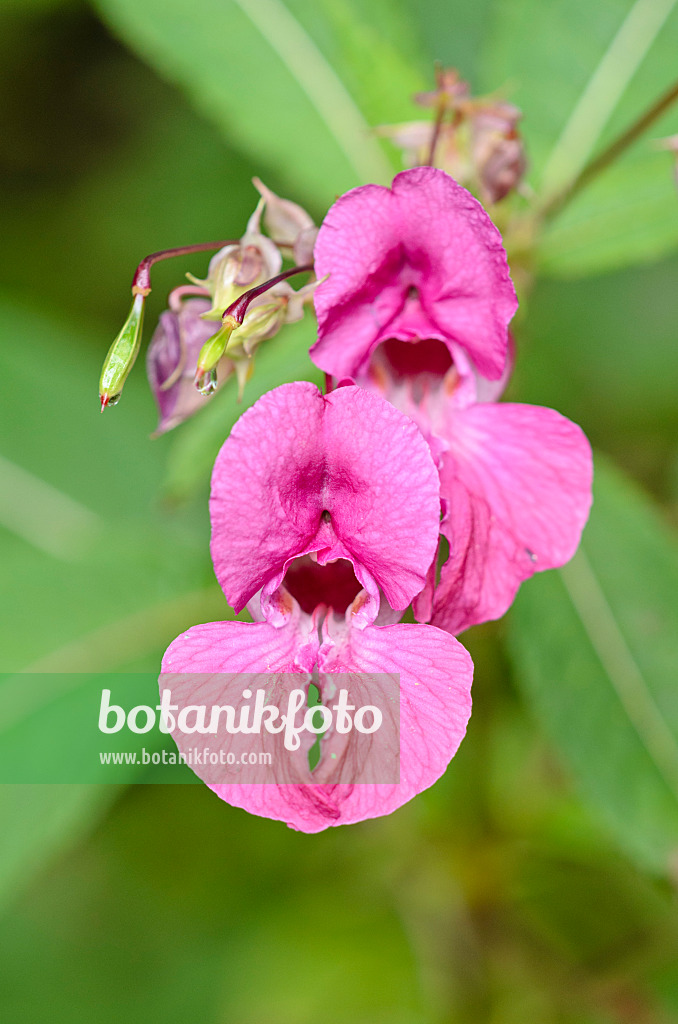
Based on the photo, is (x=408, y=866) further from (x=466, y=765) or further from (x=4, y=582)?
(x=4, y=582)

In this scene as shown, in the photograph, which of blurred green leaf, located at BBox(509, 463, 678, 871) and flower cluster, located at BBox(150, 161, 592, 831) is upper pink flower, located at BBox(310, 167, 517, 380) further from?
blurred green leaf, located at BBox(509, 463, 678, 871)

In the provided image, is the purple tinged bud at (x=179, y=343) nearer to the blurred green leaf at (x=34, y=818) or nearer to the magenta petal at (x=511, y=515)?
the magenta petal at (x=511, y=515)

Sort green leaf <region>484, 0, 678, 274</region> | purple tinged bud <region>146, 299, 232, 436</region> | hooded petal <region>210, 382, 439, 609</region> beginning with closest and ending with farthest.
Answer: hooded petal <region>210, 382, 439, 609</region>
purple tinged bud <region>146, 299, 232, 436</region>
green leaf <region>484, 0, 678, 274</region>

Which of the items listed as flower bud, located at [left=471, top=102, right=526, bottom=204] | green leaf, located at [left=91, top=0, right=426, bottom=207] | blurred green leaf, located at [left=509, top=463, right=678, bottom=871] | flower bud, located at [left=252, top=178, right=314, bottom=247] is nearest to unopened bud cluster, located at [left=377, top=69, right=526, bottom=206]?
flower bud, located at [left=471, top=102, right=526, bottom=204]

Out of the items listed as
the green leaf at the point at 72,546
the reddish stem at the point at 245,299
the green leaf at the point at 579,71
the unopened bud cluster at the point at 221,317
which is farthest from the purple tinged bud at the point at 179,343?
the green leaf at the point at 579,71

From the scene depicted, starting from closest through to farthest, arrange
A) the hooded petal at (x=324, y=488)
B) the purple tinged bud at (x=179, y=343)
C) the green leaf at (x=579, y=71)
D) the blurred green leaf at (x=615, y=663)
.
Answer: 1. the hooded petal at (x=324, y=488)
2. the purple tinged bud at (x=179, y=343)
3. the blurred green leaf at (x=615, y=663)
4. the green leaf at (x=579, y=71)

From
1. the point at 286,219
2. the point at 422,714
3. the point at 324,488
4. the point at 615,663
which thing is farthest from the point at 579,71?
the point at 422,714
